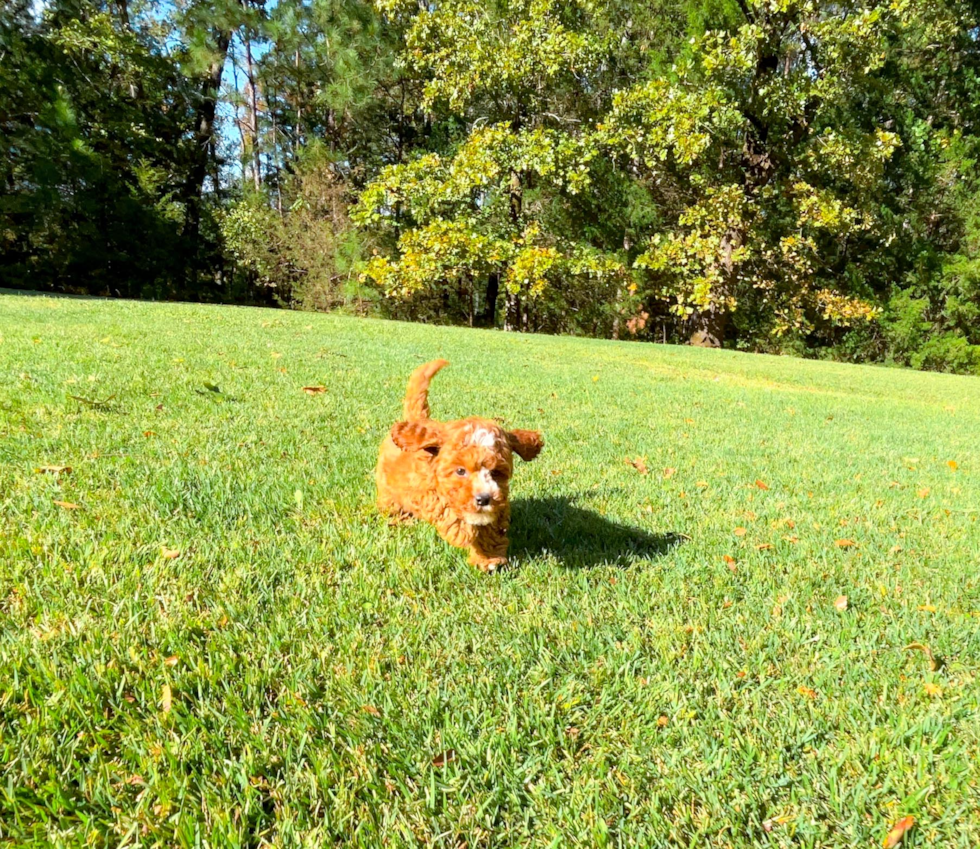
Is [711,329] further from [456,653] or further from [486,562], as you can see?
[456,653]

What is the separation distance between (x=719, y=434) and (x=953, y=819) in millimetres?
4921

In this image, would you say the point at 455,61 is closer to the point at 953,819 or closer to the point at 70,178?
the point at 70,178

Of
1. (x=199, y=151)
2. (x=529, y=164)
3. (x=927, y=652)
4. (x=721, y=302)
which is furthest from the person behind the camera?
(x=199, y=151)

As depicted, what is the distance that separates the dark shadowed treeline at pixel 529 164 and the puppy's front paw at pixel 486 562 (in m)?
17.8

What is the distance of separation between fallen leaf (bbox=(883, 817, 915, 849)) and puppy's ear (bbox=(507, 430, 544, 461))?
5.46 ft

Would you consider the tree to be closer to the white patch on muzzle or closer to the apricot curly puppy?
the apricot curly puppy

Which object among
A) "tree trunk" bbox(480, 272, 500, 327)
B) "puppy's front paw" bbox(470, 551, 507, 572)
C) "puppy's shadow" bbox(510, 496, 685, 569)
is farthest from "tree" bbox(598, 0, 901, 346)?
"puppy's front paw" bbox(470, 551, 507, 572)

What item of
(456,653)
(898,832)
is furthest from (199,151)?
(898,832)

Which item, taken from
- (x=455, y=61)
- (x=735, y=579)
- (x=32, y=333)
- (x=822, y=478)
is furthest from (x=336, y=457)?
(x=455, y=61)

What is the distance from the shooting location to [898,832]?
145 centimetres

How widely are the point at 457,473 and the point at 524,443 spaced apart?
0.40m

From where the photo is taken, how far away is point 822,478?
475 centimetres

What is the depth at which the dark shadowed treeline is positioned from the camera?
61.6ft

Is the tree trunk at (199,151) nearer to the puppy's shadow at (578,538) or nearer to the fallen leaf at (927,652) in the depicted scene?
the puppy's shadow at (578,538)
